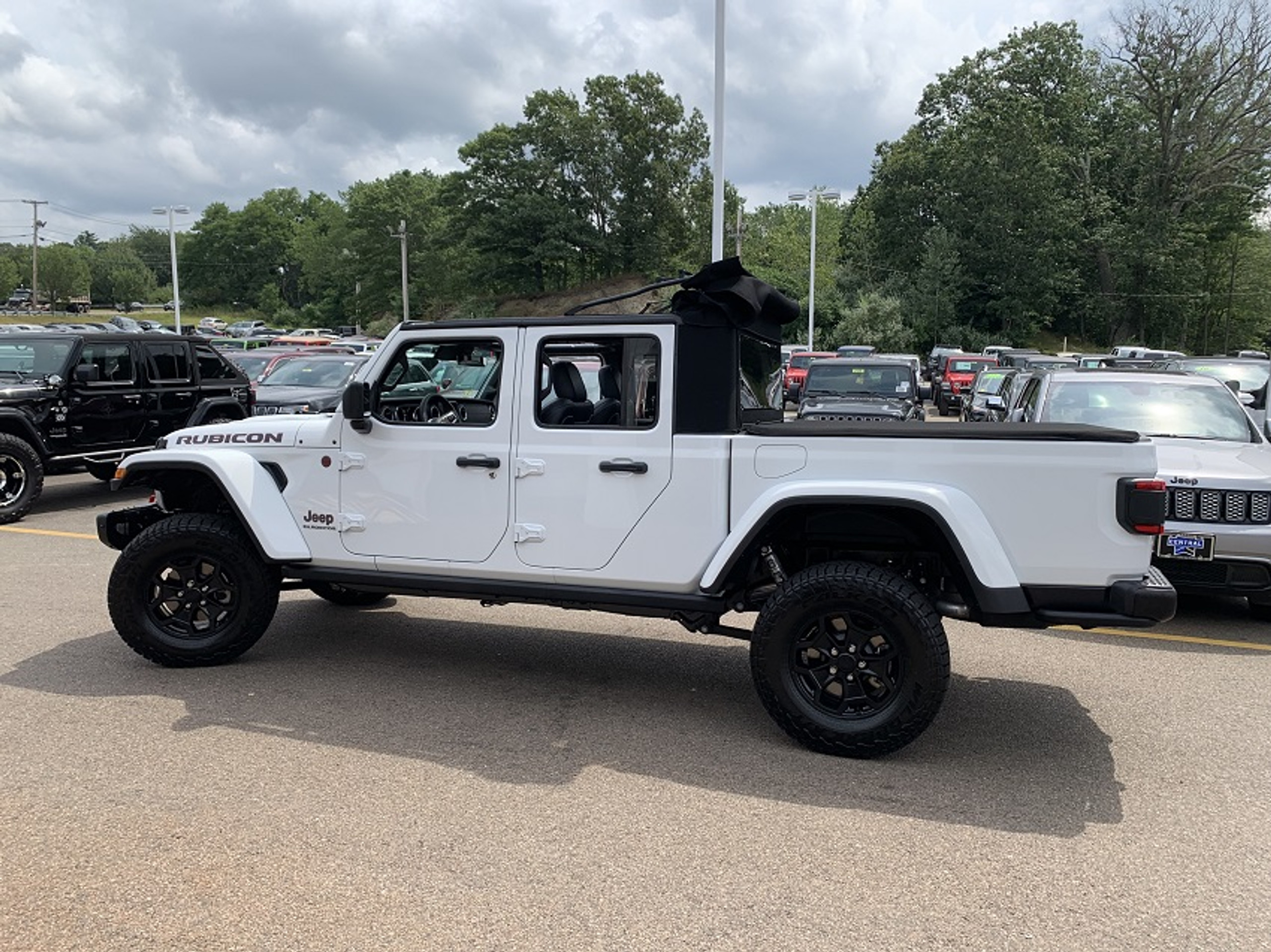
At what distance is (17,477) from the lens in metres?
10.3

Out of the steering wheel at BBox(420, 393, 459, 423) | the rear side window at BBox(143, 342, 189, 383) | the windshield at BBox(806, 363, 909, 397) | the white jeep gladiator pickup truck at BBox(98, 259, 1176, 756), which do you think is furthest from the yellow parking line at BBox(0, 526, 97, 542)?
the windshield at BBox(806, 363, 909, 397)

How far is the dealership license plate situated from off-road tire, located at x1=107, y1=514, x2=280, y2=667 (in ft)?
17.9

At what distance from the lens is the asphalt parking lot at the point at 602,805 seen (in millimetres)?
3025

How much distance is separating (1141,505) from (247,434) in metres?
4.57

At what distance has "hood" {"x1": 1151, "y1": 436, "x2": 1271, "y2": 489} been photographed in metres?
6.17

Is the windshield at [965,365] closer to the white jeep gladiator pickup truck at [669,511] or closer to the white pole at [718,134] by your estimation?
the white pole at [718,134]

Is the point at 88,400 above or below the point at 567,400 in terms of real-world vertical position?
below

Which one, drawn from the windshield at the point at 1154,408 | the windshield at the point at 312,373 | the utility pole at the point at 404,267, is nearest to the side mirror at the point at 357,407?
the windshield at the point at 1154,408

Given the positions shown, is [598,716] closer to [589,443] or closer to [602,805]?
[602,805]

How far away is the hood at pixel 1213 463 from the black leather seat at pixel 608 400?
→ 333cm

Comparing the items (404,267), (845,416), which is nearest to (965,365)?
(845,416)

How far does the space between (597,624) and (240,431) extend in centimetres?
261

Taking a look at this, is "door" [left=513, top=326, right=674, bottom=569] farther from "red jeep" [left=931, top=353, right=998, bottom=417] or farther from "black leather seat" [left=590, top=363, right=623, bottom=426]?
"red jeep" [left=931, top=353, right=998, bottom=417]

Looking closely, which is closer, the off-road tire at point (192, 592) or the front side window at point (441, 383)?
the front side window at point (441, 383)
